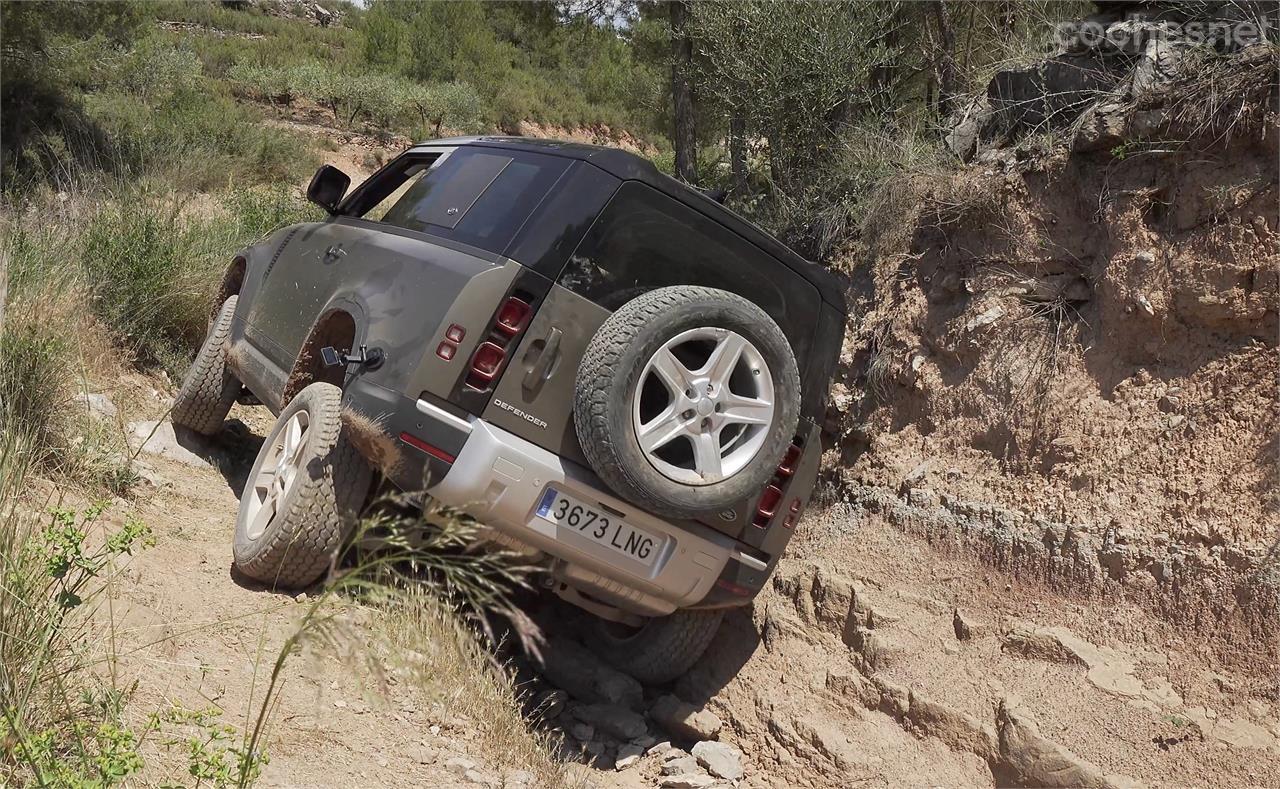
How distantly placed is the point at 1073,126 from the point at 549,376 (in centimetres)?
332

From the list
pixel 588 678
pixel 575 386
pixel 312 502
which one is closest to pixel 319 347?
pixel 312 502

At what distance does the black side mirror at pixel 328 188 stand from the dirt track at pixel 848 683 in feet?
5.70

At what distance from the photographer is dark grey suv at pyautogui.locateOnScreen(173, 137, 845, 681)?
3.99 m

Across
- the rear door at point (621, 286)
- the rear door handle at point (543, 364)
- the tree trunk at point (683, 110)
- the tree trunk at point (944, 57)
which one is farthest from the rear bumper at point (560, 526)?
Answer: the tree trunk at point (683, 110)

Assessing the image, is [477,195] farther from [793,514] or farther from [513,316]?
[793,514]

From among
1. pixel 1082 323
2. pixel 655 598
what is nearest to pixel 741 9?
pixel 1082 323

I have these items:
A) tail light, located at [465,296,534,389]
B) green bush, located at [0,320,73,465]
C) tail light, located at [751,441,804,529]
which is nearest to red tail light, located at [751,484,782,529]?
tail light, located at [751,441,804,529]

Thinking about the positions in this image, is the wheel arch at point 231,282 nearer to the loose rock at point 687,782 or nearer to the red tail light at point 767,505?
the red tail light at point 767,505

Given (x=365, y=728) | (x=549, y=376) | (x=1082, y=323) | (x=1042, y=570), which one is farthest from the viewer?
(x=1082, y=323)

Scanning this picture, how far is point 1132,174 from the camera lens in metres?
5.29

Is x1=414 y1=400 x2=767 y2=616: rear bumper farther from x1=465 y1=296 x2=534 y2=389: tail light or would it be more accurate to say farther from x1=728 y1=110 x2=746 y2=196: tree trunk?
x1=728 y1=110 x2=746 y2=196: tree trunk

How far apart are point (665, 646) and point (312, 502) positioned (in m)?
1.88

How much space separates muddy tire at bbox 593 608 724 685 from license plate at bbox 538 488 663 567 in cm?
78

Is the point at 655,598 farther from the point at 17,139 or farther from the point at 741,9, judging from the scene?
the point at 17,139
